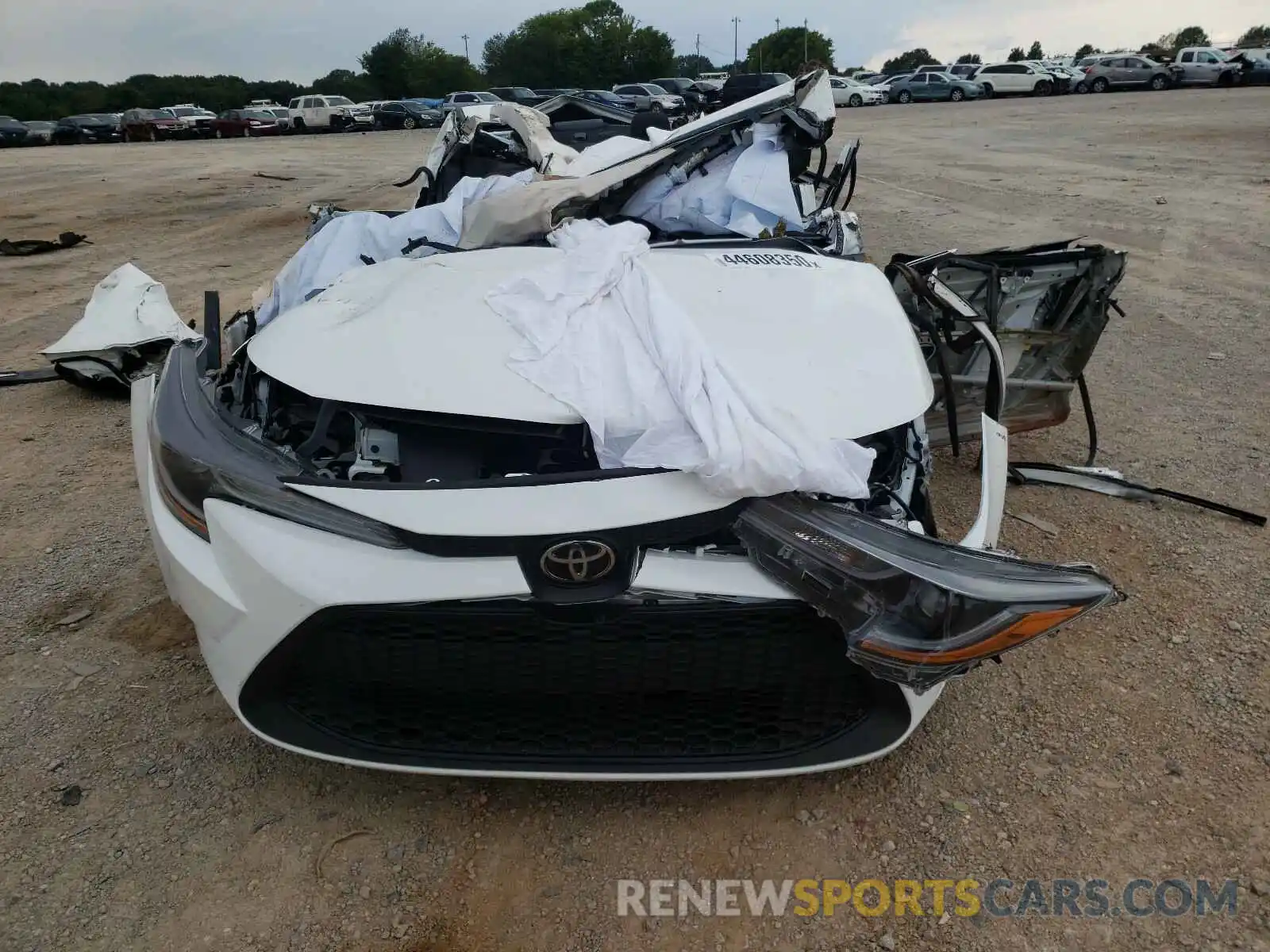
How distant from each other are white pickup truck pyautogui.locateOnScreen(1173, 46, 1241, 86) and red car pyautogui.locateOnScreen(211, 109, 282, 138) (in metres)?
31.4

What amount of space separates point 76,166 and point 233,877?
20199 millimetres

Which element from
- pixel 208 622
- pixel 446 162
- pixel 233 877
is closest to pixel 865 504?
pixel 208 622

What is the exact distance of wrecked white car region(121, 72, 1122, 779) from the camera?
1.56 metres

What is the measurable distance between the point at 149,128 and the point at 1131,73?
33604 mm

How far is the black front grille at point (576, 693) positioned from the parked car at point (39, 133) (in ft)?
122

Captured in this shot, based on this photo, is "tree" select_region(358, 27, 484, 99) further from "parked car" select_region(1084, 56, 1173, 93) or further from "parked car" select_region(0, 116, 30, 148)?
"parked car" select_region(1084, 56, 1173, 93)

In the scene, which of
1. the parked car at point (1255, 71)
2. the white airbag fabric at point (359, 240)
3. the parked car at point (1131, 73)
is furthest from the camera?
the parked car at point (1131, 73)

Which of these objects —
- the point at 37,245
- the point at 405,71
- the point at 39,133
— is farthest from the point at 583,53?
the point at 37,245

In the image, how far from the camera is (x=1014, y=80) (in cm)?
3098

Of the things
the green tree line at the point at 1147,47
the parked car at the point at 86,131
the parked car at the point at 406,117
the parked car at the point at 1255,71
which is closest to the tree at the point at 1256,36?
the green tree line at the point at 1147,47

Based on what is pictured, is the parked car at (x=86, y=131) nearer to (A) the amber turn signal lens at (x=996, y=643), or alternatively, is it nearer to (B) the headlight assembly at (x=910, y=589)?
(B) the headlight assembly at (x=910, y=589)

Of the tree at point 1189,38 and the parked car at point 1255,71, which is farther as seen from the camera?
the tree at point 1189,38

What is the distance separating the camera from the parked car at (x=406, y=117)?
30.5 metres

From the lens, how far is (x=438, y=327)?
1.99 metres
